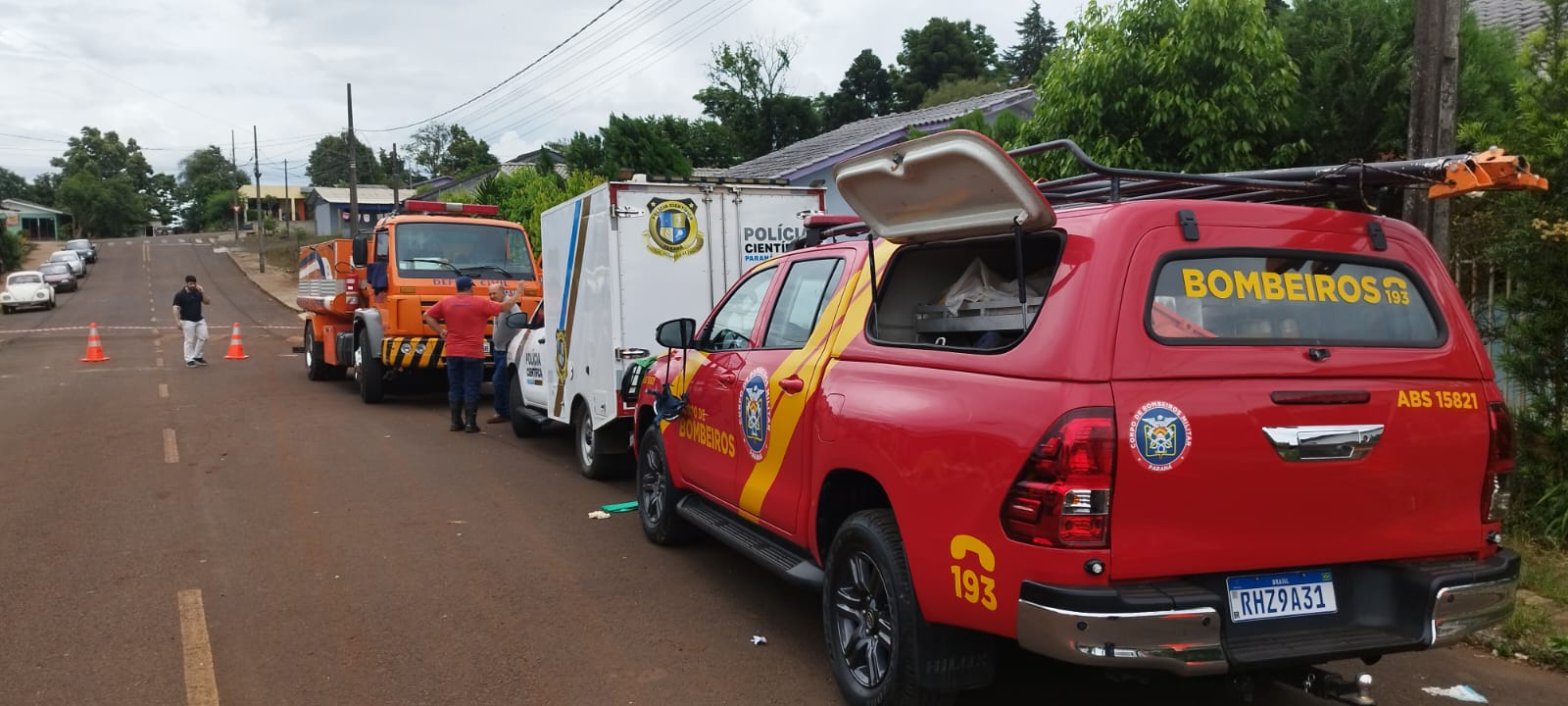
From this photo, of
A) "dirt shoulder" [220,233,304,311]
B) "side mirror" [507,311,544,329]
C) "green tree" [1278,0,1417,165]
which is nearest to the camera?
"green tree" [1278,0,1417,165]

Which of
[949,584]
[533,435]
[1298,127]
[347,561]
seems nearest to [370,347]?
[533,435]

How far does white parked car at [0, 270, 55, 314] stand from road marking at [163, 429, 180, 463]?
102 ft

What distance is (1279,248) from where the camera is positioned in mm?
3611

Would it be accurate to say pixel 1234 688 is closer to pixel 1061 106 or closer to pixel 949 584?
pixel 949 584

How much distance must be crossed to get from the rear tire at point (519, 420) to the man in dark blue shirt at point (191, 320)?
10.5 metres

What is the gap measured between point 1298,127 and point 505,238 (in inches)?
372

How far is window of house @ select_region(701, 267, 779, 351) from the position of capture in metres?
5.77

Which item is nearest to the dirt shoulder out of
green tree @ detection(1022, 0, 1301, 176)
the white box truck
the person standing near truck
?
the person standing near truck

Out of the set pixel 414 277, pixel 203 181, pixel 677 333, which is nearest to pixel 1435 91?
pixel 677 333

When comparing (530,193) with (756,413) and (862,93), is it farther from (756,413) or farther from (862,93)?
(862,93)

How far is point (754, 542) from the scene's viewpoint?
5.24m

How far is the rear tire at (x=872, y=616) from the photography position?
3.79 m

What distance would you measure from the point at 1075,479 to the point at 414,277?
12.1m

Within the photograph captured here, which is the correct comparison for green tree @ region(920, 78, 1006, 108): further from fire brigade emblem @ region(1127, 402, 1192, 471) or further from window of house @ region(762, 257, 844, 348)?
fire brigade emblem @ region(1127, 402, 1192, 471)
